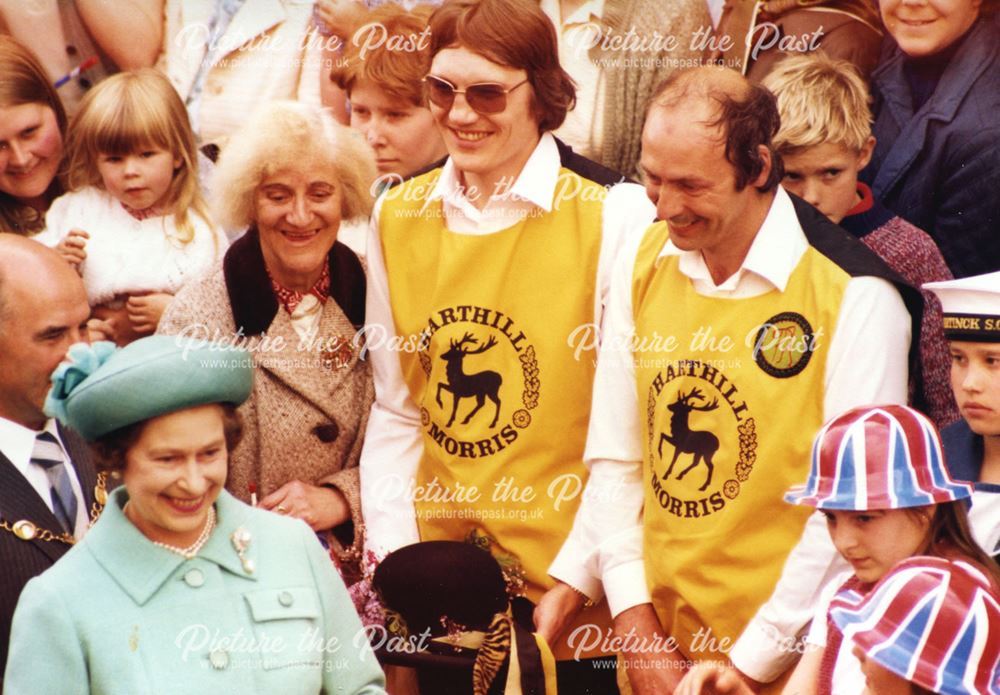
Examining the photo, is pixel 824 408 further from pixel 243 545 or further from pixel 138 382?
pixel 138 382

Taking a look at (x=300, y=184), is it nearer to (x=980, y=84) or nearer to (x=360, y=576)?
(x=360, y=576)

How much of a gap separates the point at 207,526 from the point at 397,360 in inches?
55.0

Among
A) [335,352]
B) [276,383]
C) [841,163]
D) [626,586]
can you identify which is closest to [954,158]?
[841,163]

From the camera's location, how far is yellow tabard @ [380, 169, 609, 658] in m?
4.92

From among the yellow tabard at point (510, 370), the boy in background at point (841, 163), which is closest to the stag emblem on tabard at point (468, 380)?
the yellow tabard at point (510, 370)

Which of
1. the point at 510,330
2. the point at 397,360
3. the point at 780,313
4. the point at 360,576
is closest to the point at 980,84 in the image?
the point at 780,313

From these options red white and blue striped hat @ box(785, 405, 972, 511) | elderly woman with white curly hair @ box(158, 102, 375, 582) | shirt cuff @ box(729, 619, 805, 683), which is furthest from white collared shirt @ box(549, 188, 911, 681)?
elderly woman with white curly hair @ box(158, 102, 375, 582)

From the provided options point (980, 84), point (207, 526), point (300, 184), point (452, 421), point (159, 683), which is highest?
point (980, 84)

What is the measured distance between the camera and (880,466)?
3.88m

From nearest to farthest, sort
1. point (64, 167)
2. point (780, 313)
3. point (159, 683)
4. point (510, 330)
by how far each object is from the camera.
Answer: point (159, 683) → point (780, 313) → point (510, 330) → point (64, 167)

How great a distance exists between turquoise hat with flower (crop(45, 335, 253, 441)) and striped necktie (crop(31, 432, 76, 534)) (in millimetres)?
622

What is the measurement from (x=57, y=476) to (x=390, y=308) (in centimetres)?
123

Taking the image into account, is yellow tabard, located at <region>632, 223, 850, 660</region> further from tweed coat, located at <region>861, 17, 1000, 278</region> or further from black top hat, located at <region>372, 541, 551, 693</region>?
tweed coat, located at <region>861, 17, 1000, 278</region>

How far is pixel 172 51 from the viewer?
5668 millimetres
